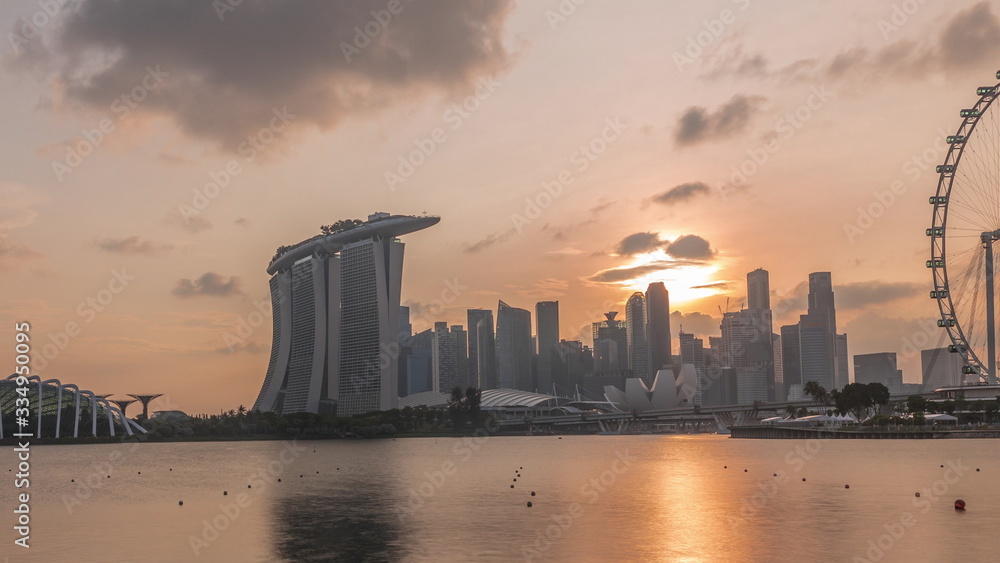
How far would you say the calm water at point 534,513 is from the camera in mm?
48406

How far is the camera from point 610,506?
6831 cm

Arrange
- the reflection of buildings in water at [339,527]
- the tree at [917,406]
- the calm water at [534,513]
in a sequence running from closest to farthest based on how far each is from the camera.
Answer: the reflection of buildings in water at [339,527] < the calm water at [534,513] < the tree at [917,406]

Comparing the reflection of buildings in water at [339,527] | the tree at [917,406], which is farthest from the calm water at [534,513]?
the tree at [917,406]

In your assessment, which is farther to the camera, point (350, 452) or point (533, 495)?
point (350, 452)

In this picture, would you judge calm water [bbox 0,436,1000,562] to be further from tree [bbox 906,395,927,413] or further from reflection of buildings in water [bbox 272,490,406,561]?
tree [bbox 906,395,927,413]

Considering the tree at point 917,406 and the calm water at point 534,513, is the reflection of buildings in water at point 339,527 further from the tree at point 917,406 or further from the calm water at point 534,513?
the tree at point 917,406

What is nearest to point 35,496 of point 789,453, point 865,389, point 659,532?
point 659,532

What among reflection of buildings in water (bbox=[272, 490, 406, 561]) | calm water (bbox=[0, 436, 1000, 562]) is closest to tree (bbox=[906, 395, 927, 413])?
calm water (bbox=[0, 436, 1000, 562])

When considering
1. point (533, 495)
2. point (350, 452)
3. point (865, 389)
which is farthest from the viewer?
point (865, 389)

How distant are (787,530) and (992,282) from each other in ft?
346

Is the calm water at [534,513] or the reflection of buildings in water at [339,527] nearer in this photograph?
the reflection of buildings in water at [339,527]

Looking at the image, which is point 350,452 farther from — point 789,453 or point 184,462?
point 789,453

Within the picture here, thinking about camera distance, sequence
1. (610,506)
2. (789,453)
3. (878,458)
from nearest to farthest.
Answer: (610,506) → (878,458) → (789,453)

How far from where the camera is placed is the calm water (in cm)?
4841
